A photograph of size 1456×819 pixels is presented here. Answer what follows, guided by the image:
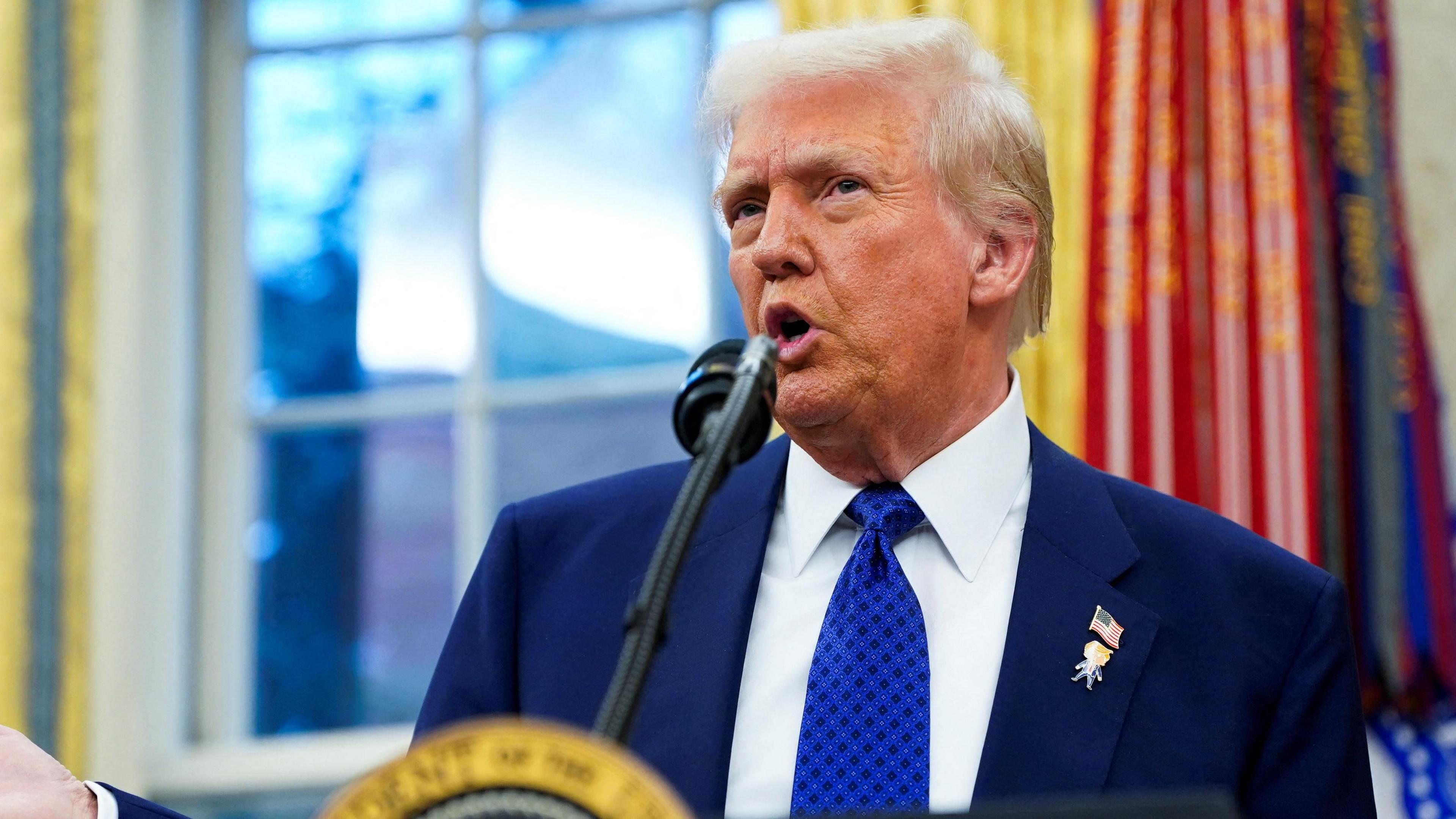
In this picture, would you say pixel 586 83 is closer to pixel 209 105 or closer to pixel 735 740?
pixel 209 105

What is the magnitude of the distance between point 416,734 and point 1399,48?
2043mm

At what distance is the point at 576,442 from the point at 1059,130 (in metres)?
1.16

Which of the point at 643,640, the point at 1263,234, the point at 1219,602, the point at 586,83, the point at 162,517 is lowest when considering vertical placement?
the point at 162,517

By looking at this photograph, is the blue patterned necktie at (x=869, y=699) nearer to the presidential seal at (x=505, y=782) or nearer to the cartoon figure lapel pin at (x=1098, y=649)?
the cartoon figure lapel pin at (x=1098, y=649)

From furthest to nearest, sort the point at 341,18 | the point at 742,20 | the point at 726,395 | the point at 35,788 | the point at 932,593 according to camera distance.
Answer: the point at 341,18 → the point at 742,20 → the point at 932,593 → the point at 35,788 → the point at 726,395

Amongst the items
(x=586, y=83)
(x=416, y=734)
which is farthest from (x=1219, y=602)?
(x=586, y=83)

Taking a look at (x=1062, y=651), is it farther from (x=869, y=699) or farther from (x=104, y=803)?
→ (x=104, y=803)

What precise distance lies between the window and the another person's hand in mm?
1948

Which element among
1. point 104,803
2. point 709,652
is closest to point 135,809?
point 104,803

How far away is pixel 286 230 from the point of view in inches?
137

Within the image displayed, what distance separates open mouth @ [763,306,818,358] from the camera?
1.53 m

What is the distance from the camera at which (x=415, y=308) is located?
3.38m

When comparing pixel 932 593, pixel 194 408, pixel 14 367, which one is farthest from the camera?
pixel 194 408

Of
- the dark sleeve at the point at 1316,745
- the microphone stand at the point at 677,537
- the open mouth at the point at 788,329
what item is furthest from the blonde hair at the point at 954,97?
the microphone stand at the point at 677,537
